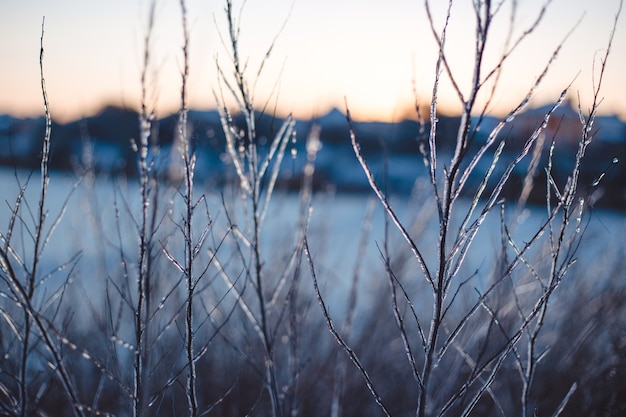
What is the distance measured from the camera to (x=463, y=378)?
5012 mm

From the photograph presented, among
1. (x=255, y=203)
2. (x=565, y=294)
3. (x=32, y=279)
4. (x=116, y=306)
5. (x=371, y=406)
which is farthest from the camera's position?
(x=116, y=306)

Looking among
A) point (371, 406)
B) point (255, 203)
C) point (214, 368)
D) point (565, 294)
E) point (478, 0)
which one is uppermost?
point (478, 0)

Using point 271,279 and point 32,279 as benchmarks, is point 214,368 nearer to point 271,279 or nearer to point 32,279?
point 271,279

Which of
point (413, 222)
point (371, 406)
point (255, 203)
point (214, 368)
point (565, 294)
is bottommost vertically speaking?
point (371, 406)

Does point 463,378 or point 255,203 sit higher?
point 255,203

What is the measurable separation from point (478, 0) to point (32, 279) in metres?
1.86

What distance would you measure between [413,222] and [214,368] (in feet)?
9.61

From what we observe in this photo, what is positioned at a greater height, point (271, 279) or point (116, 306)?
point (271, 279)

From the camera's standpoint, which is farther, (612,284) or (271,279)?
(612,284)

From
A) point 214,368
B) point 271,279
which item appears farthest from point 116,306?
point 271,279

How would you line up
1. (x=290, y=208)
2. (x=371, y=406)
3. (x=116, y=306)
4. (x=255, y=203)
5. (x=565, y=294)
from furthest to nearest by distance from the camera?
1. (x=290, y=208)
2. (x=116, y=306)
3. (x=371, y=406)
4. (x=565, y=294)
5. (x=255, y=203)

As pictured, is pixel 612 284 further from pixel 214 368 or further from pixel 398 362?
pixel 214 368

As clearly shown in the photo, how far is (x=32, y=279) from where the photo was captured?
1820mm

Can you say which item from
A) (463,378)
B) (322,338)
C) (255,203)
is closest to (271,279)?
(322,338)
